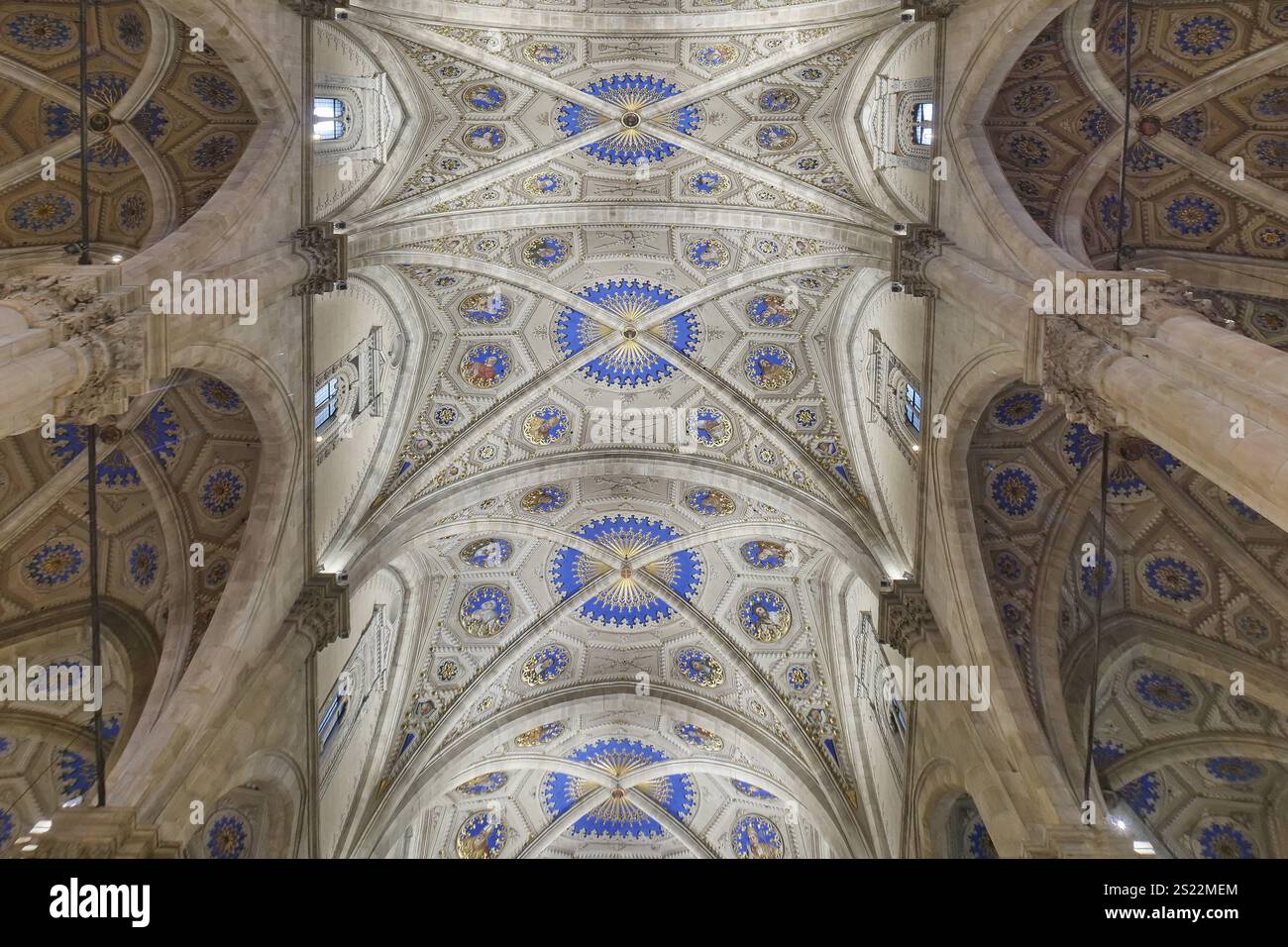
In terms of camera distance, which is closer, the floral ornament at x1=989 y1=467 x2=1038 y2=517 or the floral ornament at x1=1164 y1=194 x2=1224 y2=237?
the floral ornament at x1=1164 y1=194 x2=1224 y2=237

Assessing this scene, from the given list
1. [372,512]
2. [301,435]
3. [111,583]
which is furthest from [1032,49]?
[111,583]

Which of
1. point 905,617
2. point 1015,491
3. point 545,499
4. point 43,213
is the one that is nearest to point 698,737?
point 545,499

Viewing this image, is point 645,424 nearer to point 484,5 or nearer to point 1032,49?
point 484,5

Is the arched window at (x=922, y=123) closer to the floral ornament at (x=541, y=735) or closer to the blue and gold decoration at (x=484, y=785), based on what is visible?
the floral ornament at (x=541, y=735)

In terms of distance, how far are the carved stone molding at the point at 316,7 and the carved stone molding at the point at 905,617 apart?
530 inches

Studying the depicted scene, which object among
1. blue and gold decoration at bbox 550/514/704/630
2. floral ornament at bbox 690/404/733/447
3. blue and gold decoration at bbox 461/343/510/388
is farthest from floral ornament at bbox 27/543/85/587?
floral ornament at bbox 690/404/733/447

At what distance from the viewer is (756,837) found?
25500mm

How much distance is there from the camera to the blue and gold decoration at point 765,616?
74.1 feet

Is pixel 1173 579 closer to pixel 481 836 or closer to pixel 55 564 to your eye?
pixel 55 564

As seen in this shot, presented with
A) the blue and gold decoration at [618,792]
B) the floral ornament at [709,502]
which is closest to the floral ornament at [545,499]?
the floral ornament at [709,502]

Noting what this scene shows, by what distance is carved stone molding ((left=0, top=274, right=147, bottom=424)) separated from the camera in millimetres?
8258

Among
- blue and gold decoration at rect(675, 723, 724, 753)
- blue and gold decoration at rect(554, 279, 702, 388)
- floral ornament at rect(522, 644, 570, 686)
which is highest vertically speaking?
blue and gold decoration at rect(554, 279, 702, 388)

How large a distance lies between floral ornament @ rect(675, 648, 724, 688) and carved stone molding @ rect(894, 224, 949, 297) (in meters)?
12.6

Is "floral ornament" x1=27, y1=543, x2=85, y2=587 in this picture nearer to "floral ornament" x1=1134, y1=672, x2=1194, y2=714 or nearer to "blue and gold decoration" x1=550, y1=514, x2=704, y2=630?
"blue and gold decoration" x1=550, y1=514, x2=704, y2=630
